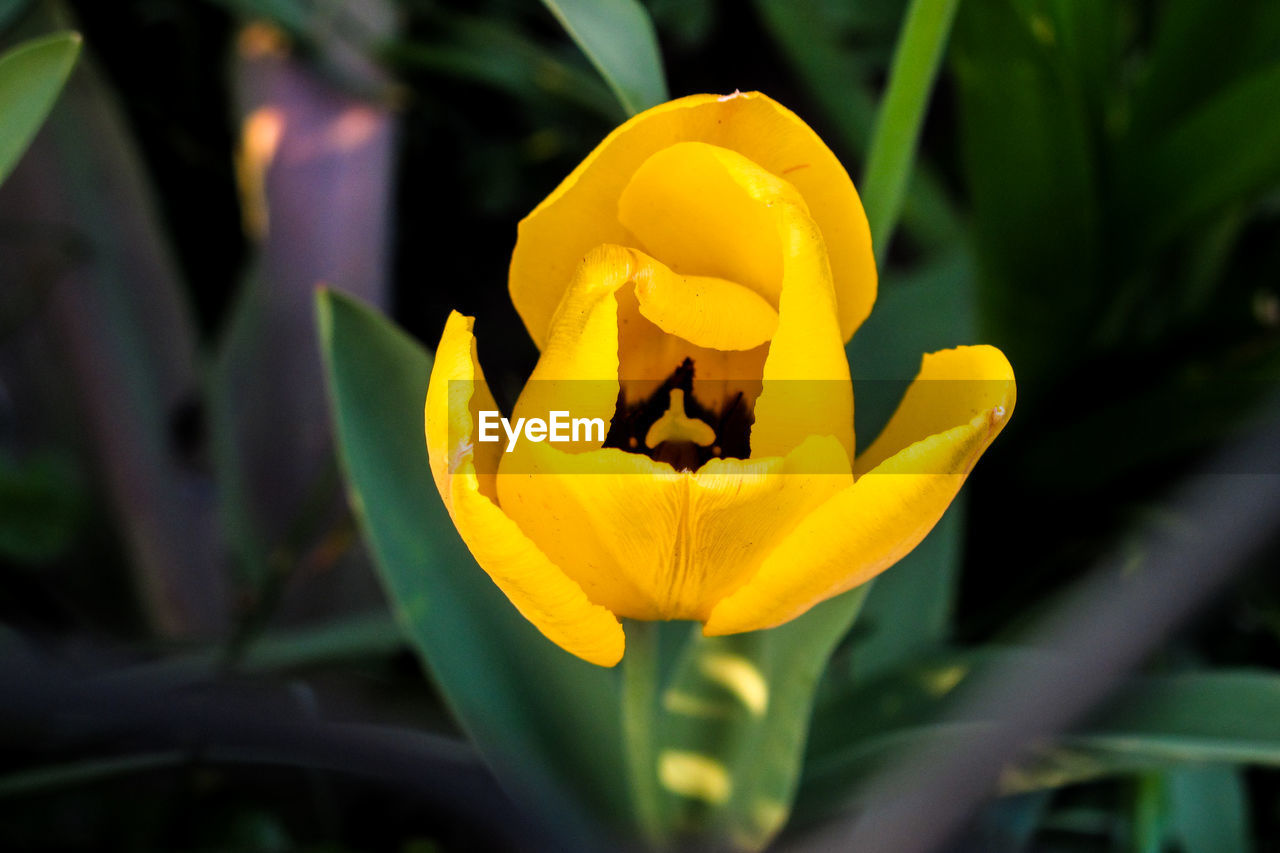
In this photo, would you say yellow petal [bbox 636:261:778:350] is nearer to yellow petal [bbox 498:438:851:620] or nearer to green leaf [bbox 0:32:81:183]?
yellow petal [bbox 498:438:851:620]

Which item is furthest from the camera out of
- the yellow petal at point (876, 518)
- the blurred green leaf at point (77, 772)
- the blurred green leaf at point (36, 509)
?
the blurred green leaf at point (36, 509)

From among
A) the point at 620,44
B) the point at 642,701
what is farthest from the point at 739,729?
the point at 620,44

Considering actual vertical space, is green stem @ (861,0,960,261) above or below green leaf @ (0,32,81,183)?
above

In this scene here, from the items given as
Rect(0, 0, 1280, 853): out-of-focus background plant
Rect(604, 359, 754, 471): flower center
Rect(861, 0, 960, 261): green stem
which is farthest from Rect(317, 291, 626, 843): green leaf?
Rect(861, 0, 960, 261): green stem

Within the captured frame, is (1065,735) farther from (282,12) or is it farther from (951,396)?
(282,12)

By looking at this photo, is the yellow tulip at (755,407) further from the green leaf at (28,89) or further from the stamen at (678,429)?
the green leaf at (28,89)

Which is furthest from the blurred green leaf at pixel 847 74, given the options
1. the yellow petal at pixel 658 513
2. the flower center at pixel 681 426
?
the yellow petal at pixel 658 513

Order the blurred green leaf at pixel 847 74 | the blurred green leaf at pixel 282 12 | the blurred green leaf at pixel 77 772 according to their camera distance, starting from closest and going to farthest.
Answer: the blurred green leaf at pixel 77 772
the blurred green leaf at pixel 282 12
the blurred green leaf at pixel 847 74
